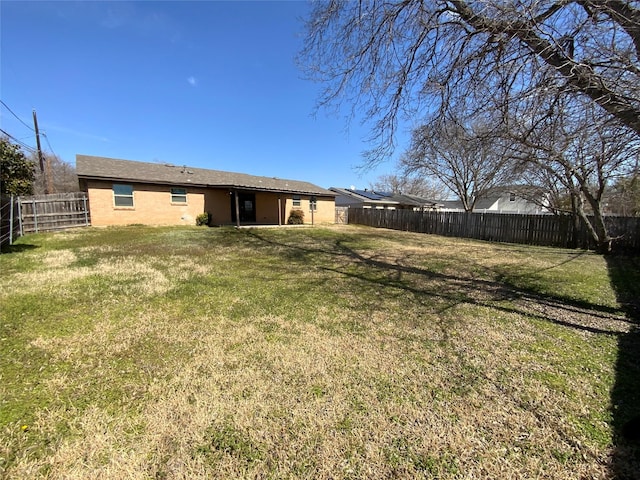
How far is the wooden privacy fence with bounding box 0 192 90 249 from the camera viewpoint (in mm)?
9578

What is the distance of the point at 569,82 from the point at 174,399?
562 cm

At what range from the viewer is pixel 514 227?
14242mm

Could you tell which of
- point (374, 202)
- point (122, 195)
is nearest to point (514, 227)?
point (374, 202)

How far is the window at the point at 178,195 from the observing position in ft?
51.3

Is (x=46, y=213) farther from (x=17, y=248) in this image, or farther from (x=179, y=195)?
(x=179, y=195)

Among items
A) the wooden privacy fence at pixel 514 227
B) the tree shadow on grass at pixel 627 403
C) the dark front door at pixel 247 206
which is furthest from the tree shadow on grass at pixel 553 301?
the dark front door at pixel 247 206

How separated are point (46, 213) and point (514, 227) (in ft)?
70.8

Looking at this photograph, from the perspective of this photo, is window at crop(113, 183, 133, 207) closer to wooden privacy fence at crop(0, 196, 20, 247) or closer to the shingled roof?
the shingled roof

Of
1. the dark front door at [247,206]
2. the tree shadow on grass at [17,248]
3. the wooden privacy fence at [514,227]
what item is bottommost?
the tree shadow on grass at [17,248]

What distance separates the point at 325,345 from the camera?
10.5ft

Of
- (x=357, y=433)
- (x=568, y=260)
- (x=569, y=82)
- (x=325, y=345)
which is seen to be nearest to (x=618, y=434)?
(x=357, y=433)

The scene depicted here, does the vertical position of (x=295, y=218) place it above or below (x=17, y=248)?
above

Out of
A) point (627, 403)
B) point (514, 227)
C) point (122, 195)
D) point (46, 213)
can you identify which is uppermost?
point (122, 195)

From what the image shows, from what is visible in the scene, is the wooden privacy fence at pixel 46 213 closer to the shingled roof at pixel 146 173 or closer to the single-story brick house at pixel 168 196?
the single-story brick house at pixel 168 196
